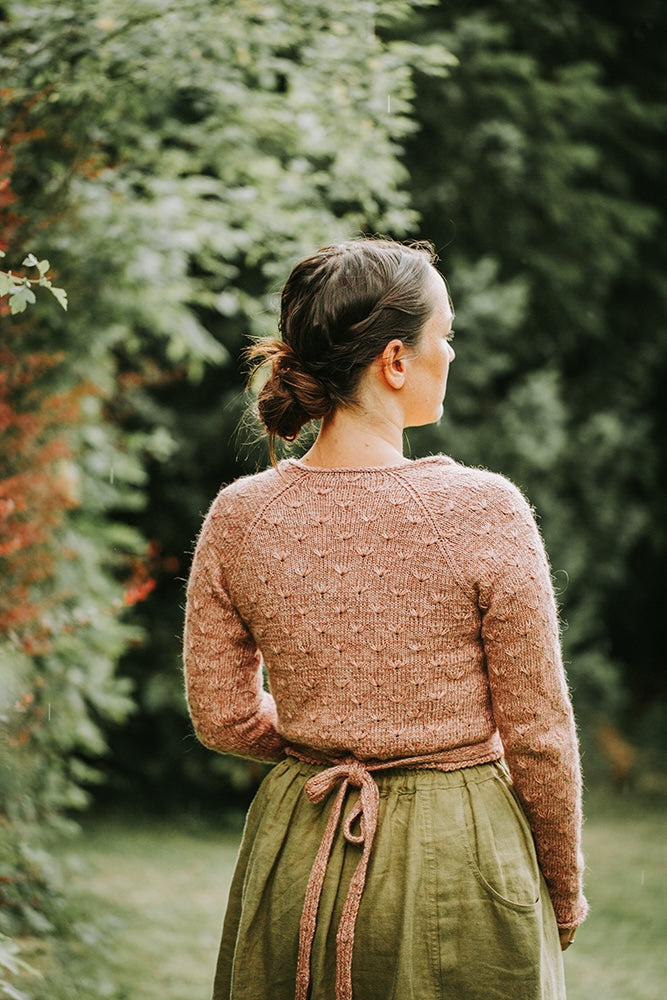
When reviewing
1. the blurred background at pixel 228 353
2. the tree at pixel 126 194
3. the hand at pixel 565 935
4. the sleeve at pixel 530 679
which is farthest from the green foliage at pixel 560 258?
the sleeve at pixel 530 679

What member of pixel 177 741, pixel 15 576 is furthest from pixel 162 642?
pixel 15 576

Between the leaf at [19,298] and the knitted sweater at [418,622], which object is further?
the leaf at [19,298]

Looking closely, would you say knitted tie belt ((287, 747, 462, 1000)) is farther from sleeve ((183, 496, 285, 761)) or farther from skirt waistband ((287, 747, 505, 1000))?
sleeve ((183, 496, 285, 761))

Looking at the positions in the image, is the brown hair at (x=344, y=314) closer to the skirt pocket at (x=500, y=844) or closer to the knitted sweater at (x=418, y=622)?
the knitted sweater at (x=418, y=622)

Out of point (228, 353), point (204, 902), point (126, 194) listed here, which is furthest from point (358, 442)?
point (228, 353)

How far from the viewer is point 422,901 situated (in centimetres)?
173

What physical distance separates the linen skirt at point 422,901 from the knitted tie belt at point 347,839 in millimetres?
15

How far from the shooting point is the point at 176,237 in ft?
12.6

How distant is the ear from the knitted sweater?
0.48 feet

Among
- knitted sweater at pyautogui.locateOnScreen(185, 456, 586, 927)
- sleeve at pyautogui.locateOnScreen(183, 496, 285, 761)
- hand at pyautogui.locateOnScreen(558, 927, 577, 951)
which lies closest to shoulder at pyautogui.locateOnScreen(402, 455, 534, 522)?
knitted sweater at pyautogui.locateOnScreen(185, 456, 586, 927)

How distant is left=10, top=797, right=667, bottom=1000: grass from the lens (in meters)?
4.20

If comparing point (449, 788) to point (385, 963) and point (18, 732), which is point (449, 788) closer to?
point (385, 963)

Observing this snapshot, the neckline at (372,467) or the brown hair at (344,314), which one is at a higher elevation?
the brown hair at (344,314)

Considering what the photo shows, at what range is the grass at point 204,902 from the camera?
420 centimetres
